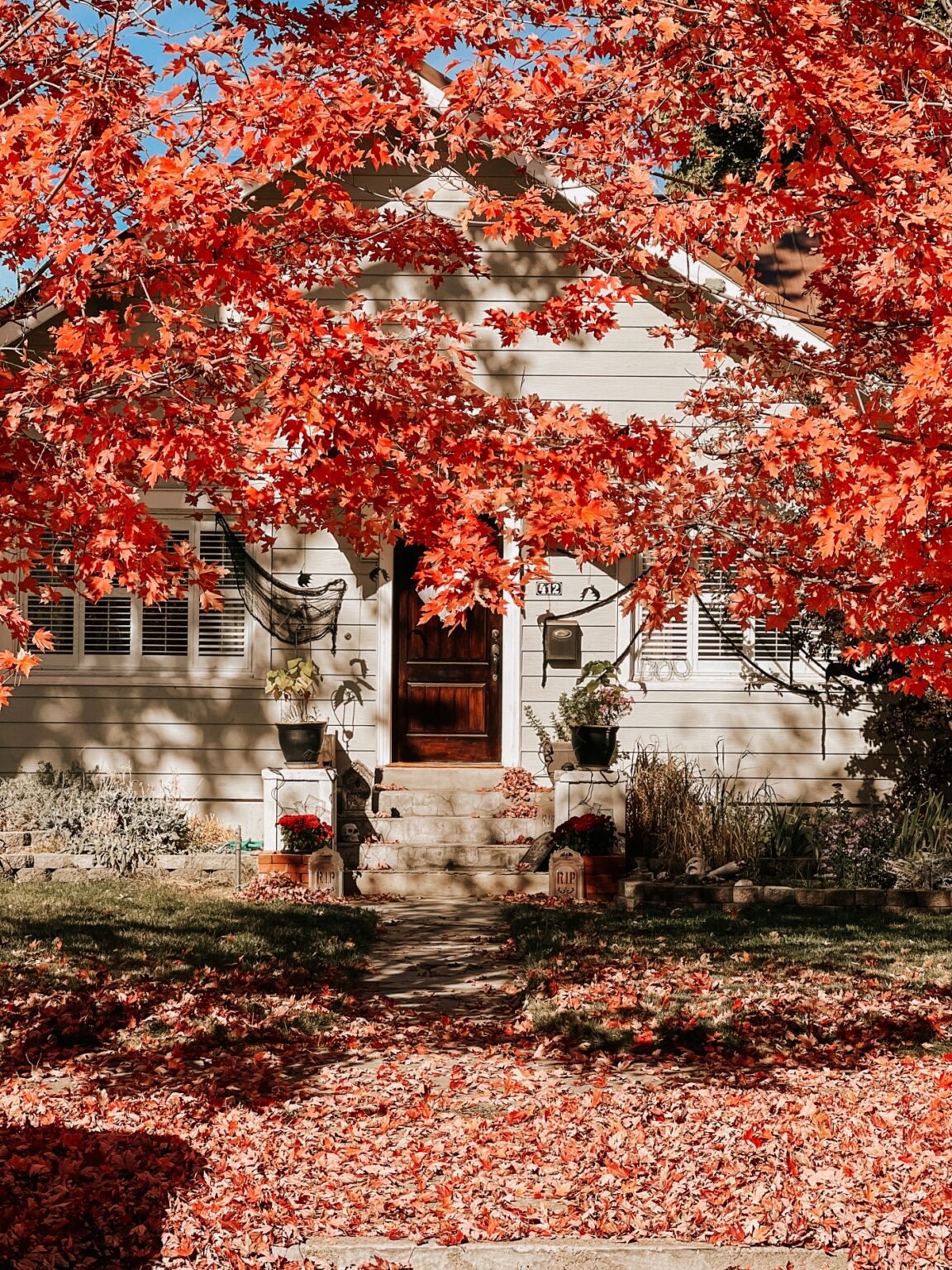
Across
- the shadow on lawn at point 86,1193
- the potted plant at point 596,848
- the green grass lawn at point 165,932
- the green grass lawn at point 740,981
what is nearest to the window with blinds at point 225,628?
the green grass lawn at point 165,932

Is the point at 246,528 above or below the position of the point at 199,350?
below

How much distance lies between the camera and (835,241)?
6133mm

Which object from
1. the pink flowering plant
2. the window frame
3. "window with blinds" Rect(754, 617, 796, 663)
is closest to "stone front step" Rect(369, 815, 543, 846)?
the window frame

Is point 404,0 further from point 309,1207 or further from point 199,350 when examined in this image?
point 309,1207

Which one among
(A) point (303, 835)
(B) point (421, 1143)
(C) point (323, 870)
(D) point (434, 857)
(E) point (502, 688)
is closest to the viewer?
(B) point (421, 1143)

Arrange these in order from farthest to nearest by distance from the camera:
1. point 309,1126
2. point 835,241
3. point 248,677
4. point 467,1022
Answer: point 248,677 < point 467,1022 < point 835,241 < point 309,1126

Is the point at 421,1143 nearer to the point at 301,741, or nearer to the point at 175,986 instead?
the point at 175,986

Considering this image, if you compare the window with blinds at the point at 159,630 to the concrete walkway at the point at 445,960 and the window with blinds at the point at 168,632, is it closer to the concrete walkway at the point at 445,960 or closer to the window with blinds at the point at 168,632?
the window with blinds at the point at 168,632

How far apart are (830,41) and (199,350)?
123 inches

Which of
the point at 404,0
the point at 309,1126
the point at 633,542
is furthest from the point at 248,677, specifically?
the point at 309,1126

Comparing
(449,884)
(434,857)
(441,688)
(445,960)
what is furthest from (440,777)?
(445,960)

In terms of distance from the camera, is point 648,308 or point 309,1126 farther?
point 648,308

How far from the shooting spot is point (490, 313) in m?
8.20

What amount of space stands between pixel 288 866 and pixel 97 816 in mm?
1818
